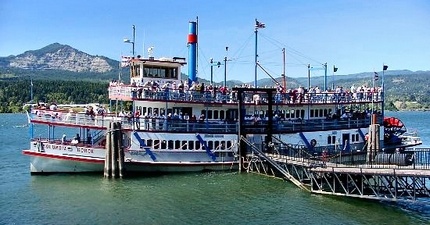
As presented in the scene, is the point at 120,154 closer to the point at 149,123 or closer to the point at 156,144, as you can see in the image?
the point at 156,144

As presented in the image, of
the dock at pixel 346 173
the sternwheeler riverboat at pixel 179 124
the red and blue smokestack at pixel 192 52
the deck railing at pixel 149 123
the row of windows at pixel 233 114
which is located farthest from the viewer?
the red and blue smokestack at pixel 192 52

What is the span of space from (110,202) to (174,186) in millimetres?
4879

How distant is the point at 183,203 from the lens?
2725cm

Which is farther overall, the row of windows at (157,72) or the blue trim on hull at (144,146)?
the row of windows at (157,72)

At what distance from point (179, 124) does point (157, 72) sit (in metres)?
4.50

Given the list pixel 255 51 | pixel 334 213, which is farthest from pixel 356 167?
pixel 255 51

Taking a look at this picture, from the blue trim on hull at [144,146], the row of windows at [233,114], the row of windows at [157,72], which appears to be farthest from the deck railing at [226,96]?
the blue trim on hull at [144,146]

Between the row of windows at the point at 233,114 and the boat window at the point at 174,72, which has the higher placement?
the boat window at the point at 174,72

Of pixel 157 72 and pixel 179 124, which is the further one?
pixel 157 72

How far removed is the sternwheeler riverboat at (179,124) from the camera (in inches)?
1351

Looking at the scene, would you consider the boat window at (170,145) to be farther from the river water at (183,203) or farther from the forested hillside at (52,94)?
the forested hillside at (52,94)

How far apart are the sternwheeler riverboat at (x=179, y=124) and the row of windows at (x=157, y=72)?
0.23ft

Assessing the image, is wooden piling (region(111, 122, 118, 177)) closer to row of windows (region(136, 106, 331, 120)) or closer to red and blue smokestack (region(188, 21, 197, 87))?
row of windows (region(136, 106, 331, 120))

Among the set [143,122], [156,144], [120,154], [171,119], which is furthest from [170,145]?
[120,154]
